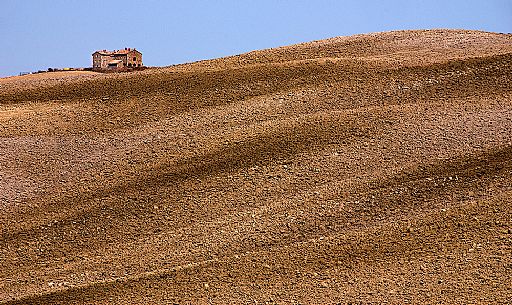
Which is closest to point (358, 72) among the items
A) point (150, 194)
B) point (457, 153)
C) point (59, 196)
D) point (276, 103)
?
point (276, 103)

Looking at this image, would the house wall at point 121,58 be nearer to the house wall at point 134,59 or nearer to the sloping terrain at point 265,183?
the house wall at point 134,59

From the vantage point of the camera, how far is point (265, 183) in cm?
1709

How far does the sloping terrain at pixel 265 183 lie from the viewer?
1366cm

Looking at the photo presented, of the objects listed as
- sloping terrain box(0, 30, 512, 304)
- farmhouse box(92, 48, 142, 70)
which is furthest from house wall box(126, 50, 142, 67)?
sloping terrain box(0, 30, 512, 304)

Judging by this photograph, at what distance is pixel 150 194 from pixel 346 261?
5702 millimetres

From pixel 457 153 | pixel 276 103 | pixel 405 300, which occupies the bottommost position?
pixel 405 300

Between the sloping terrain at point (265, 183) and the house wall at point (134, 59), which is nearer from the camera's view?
Result: the sloping terrain at point (265, 183)

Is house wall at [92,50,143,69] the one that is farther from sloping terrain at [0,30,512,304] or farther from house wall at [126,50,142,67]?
sloping terrain at [0,30,512,304]

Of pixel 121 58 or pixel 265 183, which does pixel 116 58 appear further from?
pixel 265 183

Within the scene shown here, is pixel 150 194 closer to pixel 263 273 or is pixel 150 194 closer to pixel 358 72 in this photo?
pixel 263 273

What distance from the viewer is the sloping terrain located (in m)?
13.7

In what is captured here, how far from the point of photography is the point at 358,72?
22.5 meters

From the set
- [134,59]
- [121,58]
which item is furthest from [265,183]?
[134,59]

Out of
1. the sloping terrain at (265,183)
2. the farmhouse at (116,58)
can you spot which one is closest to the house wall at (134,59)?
the farmhouse at (116,58)
